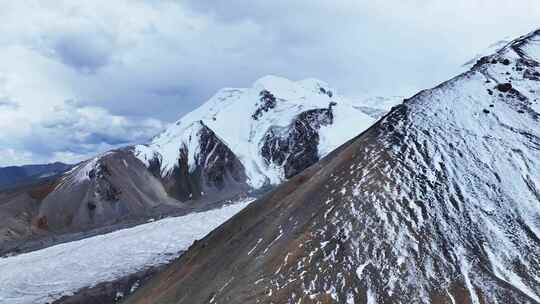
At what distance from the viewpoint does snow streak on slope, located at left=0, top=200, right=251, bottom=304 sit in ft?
303

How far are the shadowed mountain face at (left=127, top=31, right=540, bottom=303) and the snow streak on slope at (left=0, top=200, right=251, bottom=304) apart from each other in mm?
40109

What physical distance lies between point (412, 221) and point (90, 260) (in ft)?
289

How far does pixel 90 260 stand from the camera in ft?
364

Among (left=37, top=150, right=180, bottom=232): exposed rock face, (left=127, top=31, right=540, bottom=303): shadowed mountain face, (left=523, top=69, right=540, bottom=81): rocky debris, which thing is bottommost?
(left=127, top=31, right=540, bottom=303): shadowed mountain face

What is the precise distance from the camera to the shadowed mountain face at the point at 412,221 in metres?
34.7

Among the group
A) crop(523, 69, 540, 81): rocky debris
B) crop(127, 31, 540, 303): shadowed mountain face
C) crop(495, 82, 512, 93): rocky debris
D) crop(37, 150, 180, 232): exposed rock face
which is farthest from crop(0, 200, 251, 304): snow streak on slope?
crop(523, 69, 540, 81): rocky debris

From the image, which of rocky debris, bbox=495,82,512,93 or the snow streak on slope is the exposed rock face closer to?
the snow streak on slope

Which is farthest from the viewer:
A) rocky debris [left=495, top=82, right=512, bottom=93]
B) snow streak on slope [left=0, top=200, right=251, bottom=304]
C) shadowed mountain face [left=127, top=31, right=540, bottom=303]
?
snow streak on slope [left=0, top=200, right=251, bottom=304]

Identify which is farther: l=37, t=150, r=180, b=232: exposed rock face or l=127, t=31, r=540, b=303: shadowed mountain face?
l=37, t=150, r=180, b=232: exposed rock face

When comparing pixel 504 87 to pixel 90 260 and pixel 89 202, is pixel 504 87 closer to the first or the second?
pixel 90 260

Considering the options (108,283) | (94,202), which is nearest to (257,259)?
(108,283)

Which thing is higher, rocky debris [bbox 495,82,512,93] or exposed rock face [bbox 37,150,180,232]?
exposed rock face [bbox 37,150,180,232]

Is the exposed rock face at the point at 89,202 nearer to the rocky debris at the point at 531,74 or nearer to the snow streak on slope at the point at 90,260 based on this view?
the snow streak on slope at the point at 90,260

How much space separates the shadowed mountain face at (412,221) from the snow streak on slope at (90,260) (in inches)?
1579
